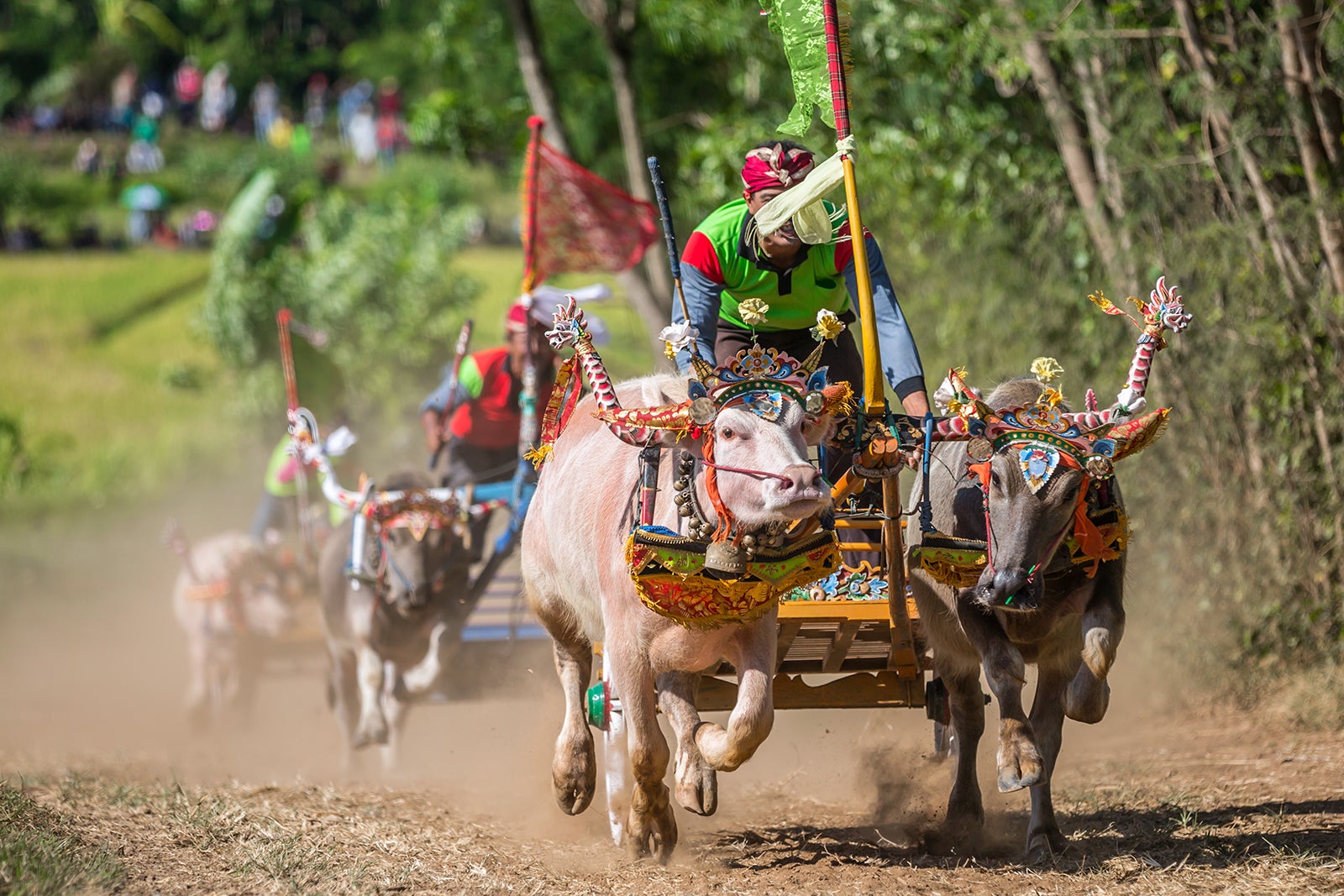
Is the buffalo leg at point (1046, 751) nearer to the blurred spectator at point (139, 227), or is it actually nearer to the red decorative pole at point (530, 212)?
the red decorative pole at point (530, 212)

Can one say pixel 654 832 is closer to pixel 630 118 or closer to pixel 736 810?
pixel 736 810

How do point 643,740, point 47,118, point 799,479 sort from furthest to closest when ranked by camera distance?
1. point 47,118
2. point 643,740
3. point 799,479

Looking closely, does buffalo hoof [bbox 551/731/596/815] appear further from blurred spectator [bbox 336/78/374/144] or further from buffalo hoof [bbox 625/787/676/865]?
blurred spectator [bbox 336/78/374/144]

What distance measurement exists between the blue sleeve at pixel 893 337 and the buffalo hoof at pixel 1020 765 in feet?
5.34

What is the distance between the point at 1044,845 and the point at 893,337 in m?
2.24

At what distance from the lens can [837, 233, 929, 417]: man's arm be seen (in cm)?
666

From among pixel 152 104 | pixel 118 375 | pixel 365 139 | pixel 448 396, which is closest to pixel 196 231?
pixel 118 375

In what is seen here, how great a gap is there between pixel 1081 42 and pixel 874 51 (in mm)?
2333

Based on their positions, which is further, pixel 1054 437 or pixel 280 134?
pixel 280 134

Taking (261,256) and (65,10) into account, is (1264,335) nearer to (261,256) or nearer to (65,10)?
(261,256)

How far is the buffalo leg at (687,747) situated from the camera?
5.66 m

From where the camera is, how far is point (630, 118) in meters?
13.6

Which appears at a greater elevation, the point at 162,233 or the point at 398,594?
the point at 162,233

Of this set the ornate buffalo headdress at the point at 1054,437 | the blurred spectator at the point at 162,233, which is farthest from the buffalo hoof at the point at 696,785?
the blurred spectator at the point at 162,233
